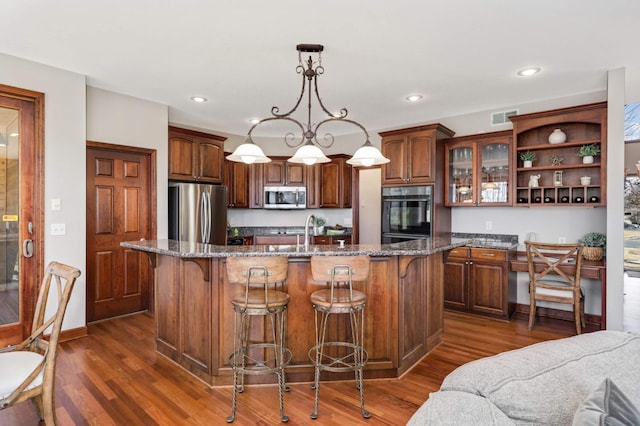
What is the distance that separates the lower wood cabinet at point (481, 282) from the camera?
13.9 feet

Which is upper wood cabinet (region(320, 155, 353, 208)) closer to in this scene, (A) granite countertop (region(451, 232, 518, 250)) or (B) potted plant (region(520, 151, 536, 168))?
(A) granite countertop (region(451, 232, 518, 250))

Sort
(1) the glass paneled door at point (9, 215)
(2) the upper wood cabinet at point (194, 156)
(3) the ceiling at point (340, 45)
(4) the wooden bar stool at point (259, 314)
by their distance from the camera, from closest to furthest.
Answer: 1. (4) the wooden bar stool at point (259, 314)
2. (3) the ceiling at point (340, 45)
3. (1) the glass paneled door at point (9, 215)
4. (2) the upper wood cabinet at point (194, 156)

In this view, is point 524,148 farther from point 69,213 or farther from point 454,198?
point 69,213

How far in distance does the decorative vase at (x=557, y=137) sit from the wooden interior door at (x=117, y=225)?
4.89m

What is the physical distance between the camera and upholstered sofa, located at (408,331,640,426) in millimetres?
798

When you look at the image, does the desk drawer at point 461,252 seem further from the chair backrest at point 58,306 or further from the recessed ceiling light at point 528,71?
the chair backrest at point 58,306

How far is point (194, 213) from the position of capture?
4695mm

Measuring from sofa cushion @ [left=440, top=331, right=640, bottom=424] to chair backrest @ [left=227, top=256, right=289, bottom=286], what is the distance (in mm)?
1509

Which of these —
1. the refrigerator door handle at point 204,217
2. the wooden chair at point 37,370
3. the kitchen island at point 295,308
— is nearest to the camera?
the wooden chair at point 37,370

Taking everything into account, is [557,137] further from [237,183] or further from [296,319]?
[237,183]

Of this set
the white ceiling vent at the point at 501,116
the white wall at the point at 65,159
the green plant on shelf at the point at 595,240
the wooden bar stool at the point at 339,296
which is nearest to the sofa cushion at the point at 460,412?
the wooden bar stool at the point at 339,296

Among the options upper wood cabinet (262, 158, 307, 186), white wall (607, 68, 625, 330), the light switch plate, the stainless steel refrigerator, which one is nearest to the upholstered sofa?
white wall (607, 68, 625, 330)

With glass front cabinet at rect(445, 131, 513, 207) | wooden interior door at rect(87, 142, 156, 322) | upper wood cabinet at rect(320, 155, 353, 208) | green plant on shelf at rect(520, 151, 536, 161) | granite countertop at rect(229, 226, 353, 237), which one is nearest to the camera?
wooden interior door at rect(87, 142, 156, 322)

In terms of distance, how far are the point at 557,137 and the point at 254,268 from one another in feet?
12.9
